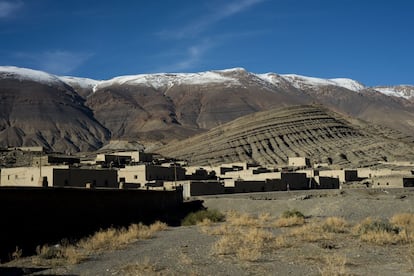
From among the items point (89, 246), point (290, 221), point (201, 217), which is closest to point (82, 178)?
point (201, 217)

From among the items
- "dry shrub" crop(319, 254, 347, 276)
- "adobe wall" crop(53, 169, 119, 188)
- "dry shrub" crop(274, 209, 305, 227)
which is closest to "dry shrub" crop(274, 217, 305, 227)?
"dry shrub" crop(274, 209, 305, 227)

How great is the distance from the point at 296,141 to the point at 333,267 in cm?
9898

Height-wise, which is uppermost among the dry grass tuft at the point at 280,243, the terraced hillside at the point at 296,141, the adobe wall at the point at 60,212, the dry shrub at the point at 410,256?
the terraced hillside at the point at 296,141

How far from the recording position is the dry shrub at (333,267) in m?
13.0

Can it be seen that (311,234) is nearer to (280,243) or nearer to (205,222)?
(280,243)

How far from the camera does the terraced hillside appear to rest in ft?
325

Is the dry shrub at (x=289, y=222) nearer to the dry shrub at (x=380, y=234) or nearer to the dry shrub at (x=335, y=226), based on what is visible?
the dry shrub at (x=335, y=226)

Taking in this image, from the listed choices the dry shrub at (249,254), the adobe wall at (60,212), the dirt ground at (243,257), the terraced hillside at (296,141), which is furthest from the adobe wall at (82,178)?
the terraced hillside at (296,141)

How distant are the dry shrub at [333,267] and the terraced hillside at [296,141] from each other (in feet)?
239

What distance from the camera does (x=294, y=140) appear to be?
111938mm

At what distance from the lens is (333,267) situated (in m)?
13.8

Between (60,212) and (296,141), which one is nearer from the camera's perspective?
(60,212)

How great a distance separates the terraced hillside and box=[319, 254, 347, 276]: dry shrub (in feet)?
239

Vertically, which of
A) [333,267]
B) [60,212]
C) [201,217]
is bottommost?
[333,267]
